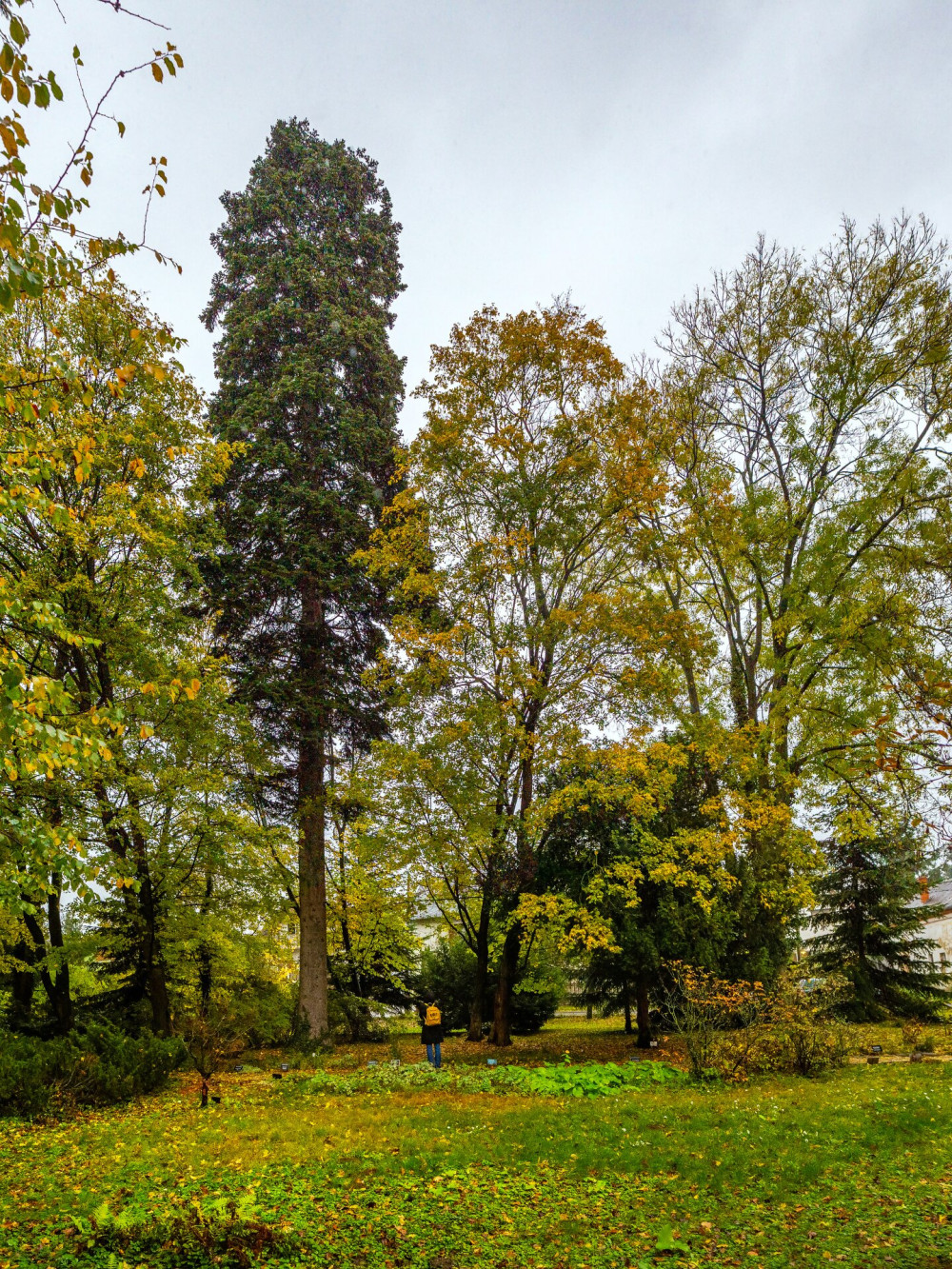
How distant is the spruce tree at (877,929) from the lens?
61.0 feet

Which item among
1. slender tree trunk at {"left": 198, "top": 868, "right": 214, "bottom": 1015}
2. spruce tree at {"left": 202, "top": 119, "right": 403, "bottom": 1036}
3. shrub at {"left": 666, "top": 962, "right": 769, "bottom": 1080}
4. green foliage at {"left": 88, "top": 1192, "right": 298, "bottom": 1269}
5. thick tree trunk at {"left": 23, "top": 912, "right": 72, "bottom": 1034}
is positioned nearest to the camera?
green foliage at {"left": 88, "top": 1192, "right": 298, "bottom": 1269}

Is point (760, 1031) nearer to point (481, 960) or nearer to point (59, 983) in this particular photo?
point (481, 960)

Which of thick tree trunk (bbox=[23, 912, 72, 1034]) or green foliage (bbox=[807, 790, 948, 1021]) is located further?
green foliage (bbox=[807, 790, 948, 1021])

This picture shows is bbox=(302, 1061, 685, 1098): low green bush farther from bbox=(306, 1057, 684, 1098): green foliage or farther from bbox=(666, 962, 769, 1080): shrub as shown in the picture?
bbox=(666, 962, 769, 1080): shrub

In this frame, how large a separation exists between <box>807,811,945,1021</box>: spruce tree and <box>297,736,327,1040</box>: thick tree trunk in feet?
42.8

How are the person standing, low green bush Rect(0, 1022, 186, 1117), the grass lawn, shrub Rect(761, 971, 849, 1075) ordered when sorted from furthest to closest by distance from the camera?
the person standing
shrub Rect(761, 971, 849, 1075)
low green bush Rect(0, 1022, 186, 1117)
the grass lawn

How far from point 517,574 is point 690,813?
5.92m

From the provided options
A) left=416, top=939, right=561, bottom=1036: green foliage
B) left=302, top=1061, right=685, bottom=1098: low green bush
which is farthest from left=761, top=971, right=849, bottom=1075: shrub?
left=416, top=939, right=561, bottom=1036: green foliage

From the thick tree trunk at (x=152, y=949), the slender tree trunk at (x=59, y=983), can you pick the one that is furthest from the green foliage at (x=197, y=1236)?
the slender tree trunk at (x=59, y=983)

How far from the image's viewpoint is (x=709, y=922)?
13570 mm

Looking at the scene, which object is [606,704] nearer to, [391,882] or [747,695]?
[747,695]

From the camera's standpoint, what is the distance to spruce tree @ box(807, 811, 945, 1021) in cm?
1858

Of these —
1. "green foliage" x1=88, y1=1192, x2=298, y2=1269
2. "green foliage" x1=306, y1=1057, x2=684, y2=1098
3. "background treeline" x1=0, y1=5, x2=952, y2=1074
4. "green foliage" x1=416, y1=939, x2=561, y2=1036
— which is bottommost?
"green foliage" x1=416, y1=939, x2=561, y2=1036

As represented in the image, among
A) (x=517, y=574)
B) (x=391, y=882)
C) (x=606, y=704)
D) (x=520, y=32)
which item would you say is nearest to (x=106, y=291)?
(x=520, y=32)
